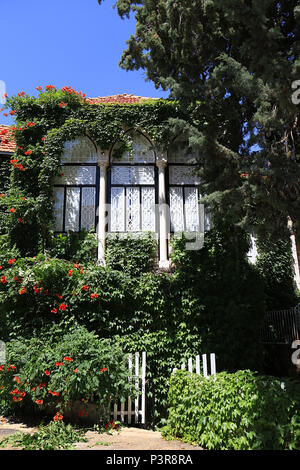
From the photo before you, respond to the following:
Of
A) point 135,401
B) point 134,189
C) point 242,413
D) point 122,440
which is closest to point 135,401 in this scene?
point 135,401

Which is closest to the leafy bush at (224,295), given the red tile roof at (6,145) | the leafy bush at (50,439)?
the leafy bush at (50,439)

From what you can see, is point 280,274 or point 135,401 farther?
point 280,274

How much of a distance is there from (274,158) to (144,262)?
172 inches

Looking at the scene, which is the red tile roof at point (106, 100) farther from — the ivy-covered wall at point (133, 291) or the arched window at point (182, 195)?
the arched window at point (182, 195)

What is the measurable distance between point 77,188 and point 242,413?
7.85 meters

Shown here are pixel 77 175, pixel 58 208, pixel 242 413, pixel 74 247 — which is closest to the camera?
pixel 242 413

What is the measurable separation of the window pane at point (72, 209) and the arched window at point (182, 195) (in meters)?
2.70

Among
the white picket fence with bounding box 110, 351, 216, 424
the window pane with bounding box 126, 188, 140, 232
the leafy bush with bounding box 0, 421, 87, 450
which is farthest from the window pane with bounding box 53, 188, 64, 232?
the leafy bush with bounding box 0, 421, 87, 450

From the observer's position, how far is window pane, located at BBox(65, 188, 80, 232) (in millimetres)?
10406

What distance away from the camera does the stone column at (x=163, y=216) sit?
32.5ft

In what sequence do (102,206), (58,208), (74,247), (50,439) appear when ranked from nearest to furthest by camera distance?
(50,439)
(74,247)
(102,206)
(58,208)

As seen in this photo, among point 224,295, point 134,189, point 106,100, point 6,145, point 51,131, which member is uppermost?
point 106,100

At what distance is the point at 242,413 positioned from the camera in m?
4.60

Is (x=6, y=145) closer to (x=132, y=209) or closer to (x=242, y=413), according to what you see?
(x=132, y=209)
